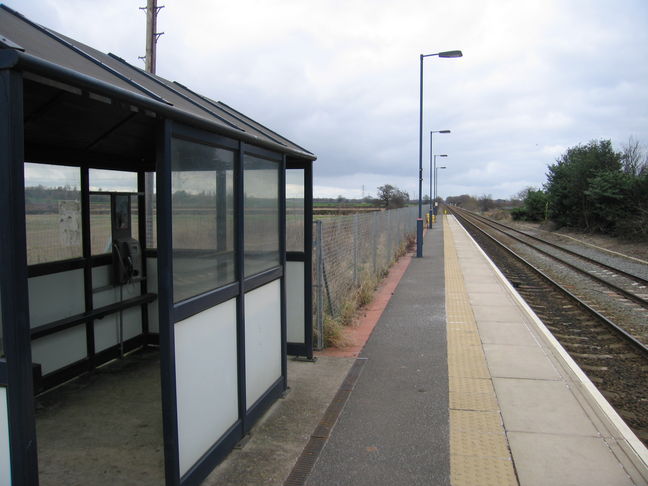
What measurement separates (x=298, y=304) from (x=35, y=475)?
4.28 m

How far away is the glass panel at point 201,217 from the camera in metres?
3.45

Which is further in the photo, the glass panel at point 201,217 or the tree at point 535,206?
the tree at point 535,206

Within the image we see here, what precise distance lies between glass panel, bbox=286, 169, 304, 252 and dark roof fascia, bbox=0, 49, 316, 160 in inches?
90.1

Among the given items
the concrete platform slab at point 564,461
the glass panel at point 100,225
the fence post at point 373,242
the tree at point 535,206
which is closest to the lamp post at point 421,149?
the fence post at point 373,242

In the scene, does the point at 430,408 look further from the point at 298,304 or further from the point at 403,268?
the point at 403,268

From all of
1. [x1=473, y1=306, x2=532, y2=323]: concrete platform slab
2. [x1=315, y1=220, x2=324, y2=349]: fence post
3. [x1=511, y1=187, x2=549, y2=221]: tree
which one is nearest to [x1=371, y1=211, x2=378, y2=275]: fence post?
[x1=473, y1=306, x2=532, y2=323]: concrete platform slab

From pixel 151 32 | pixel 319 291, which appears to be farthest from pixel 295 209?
pixel 151 32

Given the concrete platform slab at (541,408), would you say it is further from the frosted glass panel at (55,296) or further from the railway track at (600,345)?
the frosted glass panel at (55,296)

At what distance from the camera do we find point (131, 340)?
263 inches

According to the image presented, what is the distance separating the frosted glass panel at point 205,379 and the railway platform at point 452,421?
0.33 metres

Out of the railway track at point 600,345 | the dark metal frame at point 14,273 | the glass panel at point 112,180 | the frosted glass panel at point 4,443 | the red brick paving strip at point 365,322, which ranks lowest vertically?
the railway track at point 600,345

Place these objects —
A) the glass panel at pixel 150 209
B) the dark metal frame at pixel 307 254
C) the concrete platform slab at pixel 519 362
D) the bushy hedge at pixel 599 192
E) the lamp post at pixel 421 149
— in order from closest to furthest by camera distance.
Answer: the concrete platform slab at pixel 519 362, the dark metal frame at pixel 307 254, the glass panel at pixel 150 209, the lamp post at pixel 421 149, the bushy hedge at pixel 599 192

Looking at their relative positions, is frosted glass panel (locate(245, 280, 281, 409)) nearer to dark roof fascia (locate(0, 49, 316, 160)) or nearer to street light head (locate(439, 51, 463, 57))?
dark roof fascia (locate(0, 49, 316, 160))

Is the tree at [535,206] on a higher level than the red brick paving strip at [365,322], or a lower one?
higher
